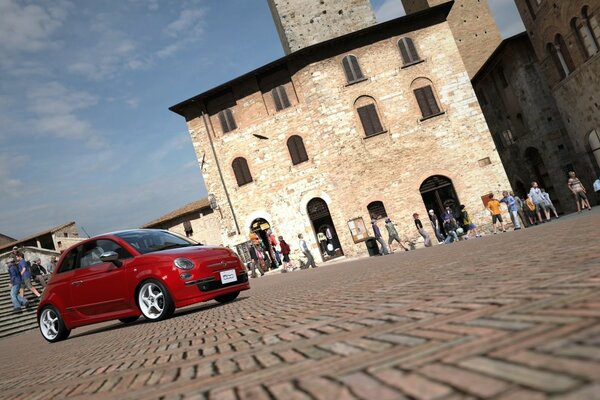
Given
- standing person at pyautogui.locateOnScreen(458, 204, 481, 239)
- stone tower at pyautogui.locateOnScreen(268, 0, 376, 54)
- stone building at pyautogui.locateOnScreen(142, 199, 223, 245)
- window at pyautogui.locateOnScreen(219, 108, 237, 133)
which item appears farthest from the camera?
stone building at pyautogui.locateOnScreen(142, 199, 223, 245)

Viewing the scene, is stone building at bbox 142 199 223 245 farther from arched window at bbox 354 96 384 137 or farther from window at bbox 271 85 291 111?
arched window at bbox 354 96 384 137

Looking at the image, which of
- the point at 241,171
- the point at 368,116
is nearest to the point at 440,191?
the point at 368,116

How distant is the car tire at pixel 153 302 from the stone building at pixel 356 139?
51.0 ft

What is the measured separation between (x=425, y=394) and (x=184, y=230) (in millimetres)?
34316

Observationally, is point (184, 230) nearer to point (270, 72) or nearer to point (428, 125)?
point (270, 72)

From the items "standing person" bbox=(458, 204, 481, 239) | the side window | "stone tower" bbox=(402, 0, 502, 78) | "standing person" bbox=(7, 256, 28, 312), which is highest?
"stone tower" bbox=(402, 0, 502, 78)

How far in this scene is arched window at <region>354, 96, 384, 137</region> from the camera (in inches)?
896

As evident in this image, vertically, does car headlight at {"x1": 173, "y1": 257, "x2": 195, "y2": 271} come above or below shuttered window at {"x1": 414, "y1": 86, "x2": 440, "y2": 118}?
below

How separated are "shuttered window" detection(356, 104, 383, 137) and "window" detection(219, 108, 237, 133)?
678 cm

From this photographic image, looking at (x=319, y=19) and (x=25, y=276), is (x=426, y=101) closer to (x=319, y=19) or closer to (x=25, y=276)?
(x=319, y=19)

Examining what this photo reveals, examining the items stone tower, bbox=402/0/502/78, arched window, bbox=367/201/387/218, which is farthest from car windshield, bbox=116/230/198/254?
stone tower, bbox=402/0/502/78

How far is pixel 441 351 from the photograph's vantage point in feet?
6.51

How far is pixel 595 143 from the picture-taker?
19531mm

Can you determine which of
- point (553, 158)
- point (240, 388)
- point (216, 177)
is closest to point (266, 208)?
point (216, 177)
